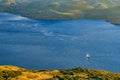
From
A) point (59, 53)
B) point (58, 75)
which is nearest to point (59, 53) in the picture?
point (59, 53)

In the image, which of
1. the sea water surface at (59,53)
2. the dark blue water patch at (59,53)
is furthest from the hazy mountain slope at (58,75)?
the dark blue water patch at (59,53)

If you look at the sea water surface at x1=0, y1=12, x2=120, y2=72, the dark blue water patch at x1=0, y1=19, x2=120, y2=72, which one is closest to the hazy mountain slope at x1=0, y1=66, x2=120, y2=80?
the sea water surface at x1=0, y1=12, x2=120, y2=72

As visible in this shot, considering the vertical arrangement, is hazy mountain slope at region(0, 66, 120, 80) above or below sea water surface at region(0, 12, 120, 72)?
above

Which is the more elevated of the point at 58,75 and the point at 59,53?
the point at 58,75

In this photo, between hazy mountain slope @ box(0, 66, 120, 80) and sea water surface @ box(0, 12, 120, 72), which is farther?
sea water surface @ box(0, 12, 120, 72)

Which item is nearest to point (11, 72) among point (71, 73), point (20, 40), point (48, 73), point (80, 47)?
point (48, 73)

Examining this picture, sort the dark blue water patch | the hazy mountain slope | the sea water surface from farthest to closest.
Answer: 1. the dark blue water patch
2. the sea water surface
3. the hazy mountain slope

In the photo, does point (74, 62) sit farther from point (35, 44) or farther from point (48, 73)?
point (48, 73)

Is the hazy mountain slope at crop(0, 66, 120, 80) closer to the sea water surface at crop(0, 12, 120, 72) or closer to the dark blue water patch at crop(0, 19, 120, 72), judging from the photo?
the sea water surface at crop(0, 12, 120, 72)

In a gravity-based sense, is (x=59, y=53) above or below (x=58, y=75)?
below

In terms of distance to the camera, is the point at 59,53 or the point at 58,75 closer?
the point at 58,75

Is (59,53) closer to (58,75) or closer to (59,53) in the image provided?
(59,53)
